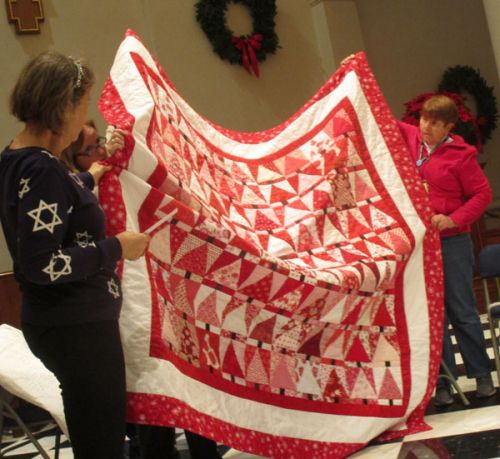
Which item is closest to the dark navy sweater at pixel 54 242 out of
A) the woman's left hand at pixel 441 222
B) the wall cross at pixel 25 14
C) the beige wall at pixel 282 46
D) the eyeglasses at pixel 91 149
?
the eyeglasses at pixel 91 149

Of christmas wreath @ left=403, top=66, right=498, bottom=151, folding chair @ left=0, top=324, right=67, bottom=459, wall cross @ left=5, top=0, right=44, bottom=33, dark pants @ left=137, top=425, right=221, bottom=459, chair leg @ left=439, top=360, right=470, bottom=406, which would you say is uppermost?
wall cross @ left=5, top=0, right=44, bottom=33

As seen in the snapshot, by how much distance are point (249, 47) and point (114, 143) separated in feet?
13.8

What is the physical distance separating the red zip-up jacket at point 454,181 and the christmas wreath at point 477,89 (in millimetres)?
4358

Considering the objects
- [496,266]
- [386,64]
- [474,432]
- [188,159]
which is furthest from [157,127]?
[386,64]

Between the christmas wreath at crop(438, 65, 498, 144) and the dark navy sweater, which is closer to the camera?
the dark navy sweater

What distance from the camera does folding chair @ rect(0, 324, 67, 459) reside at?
220 cm

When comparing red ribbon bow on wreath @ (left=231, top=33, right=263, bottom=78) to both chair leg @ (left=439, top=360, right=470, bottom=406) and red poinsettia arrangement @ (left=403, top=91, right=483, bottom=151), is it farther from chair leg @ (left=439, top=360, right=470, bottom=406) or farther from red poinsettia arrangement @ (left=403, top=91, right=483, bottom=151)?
chair leg @ (left=439, top=360, right=470, bottom=406)

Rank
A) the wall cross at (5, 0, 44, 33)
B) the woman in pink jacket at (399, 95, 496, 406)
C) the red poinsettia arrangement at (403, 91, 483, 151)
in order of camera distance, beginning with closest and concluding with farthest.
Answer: the woman in pink jacket at (399, 95, 496, 406) → the wall cross at (5, 0, 44, 33) → the red poinsettia arrangement at (403, 91, 483, 151)

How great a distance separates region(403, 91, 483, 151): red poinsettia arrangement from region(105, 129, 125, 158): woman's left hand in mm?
4668

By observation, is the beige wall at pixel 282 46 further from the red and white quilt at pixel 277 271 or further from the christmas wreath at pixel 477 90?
the red and white quilt at pixel 277 271

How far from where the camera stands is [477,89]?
24.0 feet

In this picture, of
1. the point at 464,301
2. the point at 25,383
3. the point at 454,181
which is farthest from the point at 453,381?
the point at 25,383

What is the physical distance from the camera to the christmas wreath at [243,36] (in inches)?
235

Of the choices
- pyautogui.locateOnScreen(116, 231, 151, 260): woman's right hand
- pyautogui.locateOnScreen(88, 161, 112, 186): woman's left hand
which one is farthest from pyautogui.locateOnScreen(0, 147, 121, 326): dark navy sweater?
pyautogui.locateOnScreen(88, 161, 112, 186): woman's left hand
